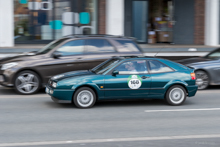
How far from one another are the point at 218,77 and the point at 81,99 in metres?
5.27

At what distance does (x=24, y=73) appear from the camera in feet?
34.8

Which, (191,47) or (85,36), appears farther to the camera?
(191,47)

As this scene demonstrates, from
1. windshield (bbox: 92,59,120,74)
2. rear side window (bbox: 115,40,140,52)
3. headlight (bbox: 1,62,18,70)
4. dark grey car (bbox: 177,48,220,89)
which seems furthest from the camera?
dark grey car (bbox: 177,48,220,89)

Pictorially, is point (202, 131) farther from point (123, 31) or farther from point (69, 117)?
point (123, 31)

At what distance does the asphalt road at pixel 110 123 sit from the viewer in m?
6.13

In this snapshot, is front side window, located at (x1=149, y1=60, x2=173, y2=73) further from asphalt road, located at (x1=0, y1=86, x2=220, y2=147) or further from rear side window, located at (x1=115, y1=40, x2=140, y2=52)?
rear side window, located at (x1=115, y1=40, x2=140, y2=52)

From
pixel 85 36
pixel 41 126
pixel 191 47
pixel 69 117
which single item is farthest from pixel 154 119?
pixel 191 47

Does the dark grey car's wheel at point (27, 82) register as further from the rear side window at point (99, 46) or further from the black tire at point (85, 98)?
the black tire at point (85, 98)

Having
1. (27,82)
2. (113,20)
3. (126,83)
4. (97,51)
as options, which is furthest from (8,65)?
(113,20)

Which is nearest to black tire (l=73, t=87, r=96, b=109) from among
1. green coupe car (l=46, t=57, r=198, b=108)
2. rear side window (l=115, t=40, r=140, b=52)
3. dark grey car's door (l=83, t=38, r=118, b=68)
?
green coupe car (l=46, t=57, r=198, b=108)

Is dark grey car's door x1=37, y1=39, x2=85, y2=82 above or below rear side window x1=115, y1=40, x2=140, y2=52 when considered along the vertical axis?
below

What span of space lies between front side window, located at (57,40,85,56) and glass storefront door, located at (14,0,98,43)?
7.43 meters

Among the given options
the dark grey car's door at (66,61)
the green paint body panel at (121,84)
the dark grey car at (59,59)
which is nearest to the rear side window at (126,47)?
the dark grey car at (59,59)

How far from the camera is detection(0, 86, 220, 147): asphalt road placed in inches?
241
